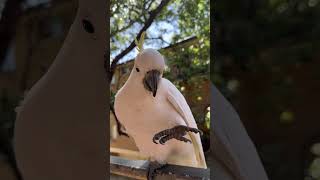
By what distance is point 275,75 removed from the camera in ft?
1.90

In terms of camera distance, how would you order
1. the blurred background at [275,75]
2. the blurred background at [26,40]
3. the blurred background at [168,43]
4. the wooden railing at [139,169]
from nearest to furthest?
the blurred background at [275,75] → the blurred background at [26,40] → the wooden railing at [139,169] → the blurred background at [168,43]

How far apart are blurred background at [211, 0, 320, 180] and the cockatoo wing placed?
0.77m

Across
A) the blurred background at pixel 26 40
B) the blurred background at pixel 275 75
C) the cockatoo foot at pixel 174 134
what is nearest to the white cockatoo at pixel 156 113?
the cockatoo foot at pixel 174 134

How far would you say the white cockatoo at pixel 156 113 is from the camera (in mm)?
1520

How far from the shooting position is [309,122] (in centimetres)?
54

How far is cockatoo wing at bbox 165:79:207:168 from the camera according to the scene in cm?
141

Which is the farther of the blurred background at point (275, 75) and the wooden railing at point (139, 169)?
the wooden railing at point (139, 169)

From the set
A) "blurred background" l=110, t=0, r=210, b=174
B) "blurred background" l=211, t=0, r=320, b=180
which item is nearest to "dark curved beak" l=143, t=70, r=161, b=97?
"blurred background" l=110, t=0, r=210, b=174

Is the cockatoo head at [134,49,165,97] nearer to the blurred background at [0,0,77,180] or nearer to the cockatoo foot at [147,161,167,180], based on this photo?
the cockatoo foot at [147,161,167,180]

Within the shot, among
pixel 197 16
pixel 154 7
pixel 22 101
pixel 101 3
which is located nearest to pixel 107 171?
pixel 22 101

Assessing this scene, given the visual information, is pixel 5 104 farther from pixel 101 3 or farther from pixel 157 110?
pixel 157 110

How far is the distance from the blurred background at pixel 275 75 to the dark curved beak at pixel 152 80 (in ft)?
2.99

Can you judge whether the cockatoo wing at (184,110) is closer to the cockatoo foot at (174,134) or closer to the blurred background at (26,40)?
the cockatoo foot at (174,134)

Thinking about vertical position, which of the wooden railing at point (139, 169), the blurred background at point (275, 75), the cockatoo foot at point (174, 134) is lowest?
the wooden railing at point (139, 169)
